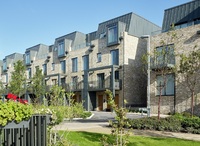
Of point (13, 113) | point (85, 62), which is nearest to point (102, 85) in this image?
point (85, 62)

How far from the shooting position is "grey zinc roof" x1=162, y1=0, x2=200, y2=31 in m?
28.3

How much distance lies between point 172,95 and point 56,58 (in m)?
24.6

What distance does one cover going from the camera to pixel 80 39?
144ft

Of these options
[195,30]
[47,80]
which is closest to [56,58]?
[47,80]

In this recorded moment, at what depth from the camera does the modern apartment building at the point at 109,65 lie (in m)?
31.2

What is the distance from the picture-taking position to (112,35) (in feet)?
107

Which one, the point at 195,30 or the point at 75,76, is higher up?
the point at 195,30

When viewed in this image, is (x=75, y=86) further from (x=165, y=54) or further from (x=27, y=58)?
(x=165, y=54)

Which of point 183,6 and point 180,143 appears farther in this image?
point 183,6

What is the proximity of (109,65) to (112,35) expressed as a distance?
428cm

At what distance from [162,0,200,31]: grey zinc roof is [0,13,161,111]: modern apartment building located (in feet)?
15.6

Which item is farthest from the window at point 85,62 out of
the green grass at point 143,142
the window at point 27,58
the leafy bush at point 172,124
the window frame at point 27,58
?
the green grass at point 143,142

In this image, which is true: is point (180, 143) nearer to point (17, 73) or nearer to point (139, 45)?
point (139, 45)

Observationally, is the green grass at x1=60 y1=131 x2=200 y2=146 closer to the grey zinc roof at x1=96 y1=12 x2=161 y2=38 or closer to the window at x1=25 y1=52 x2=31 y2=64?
the grey zinc roof at x1=96 y1=12 x2=161 y2=38
